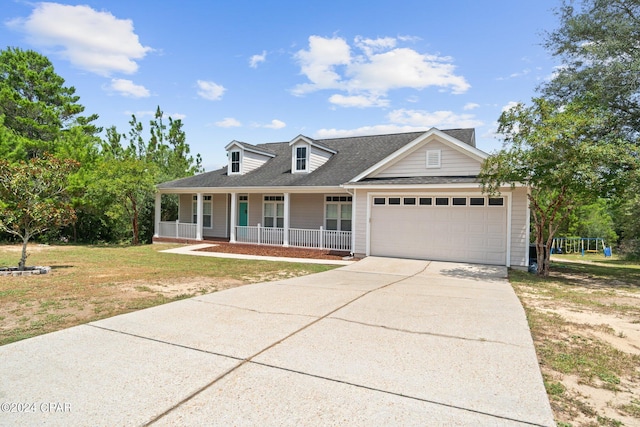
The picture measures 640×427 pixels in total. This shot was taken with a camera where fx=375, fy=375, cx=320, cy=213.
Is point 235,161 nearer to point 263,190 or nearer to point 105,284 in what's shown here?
point 263,190

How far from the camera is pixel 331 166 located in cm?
1838

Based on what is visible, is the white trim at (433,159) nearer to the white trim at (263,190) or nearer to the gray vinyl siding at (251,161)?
the white trim at (263,190)

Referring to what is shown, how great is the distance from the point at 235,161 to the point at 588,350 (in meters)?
18.2

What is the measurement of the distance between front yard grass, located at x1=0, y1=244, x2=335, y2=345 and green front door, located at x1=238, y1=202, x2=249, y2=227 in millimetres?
5732

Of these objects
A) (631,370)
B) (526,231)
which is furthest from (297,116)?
(631,370)

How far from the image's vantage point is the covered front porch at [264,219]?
1672cm

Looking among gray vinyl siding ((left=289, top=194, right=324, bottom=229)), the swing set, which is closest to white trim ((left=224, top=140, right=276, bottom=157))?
gray vinyl siding ((left=289, top=194, right=324, bottom=229))

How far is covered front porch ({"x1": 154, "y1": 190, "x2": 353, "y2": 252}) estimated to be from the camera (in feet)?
54.9

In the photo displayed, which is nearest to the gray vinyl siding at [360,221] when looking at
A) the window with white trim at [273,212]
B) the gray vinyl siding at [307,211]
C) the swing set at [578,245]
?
the gray vinyl siding at [307,211]

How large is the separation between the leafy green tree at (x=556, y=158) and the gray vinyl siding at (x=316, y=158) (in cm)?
871

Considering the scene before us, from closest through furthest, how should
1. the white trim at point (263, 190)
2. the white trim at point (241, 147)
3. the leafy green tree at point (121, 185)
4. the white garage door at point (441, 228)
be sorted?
the white garage door at point (441, 228) → the white trim at point (263, 190) → the leafy green tree at point (121, 185) → the white trim at point (241, 147)

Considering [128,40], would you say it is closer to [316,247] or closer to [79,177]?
[79,177]

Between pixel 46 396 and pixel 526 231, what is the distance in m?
12.7

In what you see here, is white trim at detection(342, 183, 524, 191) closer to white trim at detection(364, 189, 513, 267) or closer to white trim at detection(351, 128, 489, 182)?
white trim at detection(364, 189, 513, 267)
